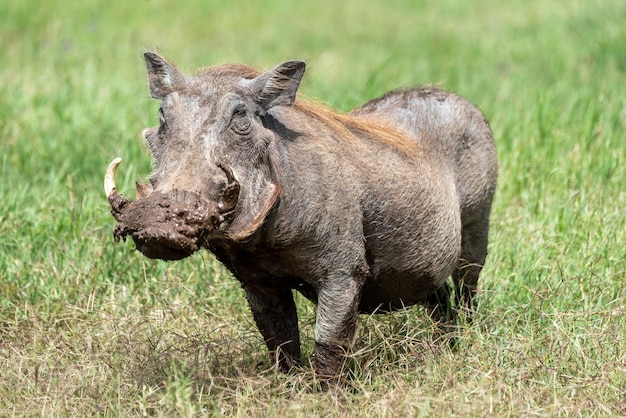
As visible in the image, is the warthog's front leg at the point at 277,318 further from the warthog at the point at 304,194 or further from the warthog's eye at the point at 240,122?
the warthog's eye at the point at 240,122

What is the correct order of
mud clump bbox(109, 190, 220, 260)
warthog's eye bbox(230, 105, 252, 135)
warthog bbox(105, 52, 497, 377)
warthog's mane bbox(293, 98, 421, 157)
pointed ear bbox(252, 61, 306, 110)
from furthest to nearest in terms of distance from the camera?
warthog's mane bbox(293, 98, 421, 157), pointed ear bbox(252, 61, 306, 110), warthog's eye bbox(230, 105, 252, 135), warthog bbox(105, 52, 497, 377), mud clump bbox(109, 190, 220, 260)

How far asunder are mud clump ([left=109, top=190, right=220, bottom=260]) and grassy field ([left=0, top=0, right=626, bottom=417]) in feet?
1.63

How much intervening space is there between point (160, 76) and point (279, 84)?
0.42 meters

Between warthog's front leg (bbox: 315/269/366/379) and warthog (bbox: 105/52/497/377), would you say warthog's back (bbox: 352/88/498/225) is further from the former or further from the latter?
warthog's front leg (bbox: 315/269/366/379)

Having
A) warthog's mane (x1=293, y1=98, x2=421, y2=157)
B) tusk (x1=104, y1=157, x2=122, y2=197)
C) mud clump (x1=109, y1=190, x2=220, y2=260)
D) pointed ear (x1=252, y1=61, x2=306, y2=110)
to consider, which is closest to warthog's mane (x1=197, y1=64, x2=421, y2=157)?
warthog's mane (x1=293, y1=98, x2=421, y2=157)

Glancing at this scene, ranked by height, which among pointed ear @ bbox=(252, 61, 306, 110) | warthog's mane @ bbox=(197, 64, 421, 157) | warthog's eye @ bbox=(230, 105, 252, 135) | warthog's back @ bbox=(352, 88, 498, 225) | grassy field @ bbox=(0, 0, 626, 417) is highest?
pointed ear @ bbox=(252, 61, 306, 110)

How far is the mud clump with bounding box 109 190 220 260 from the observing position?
3.47m

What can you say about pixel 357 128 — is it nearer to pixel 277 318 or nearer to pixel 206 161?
pixel 277 318

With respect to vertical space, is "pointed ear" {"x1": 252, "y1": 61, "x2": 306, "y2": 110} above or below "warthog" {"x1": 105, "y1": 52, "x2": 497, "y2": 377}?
above

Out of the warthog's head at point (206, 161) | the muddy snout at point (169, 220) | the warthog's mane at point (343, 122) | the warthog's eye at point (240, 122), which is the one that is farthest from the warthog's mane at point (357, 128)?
the muddy snout at point (169, 220)

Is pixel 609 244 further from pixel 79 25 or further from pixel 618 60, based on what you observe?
pixel 79 25

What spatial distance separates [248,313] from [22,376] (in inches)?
46.7

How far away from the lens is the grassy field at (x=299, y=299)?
404 cm

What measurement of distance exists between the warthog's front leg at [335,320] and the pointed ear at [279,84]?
65 cm
